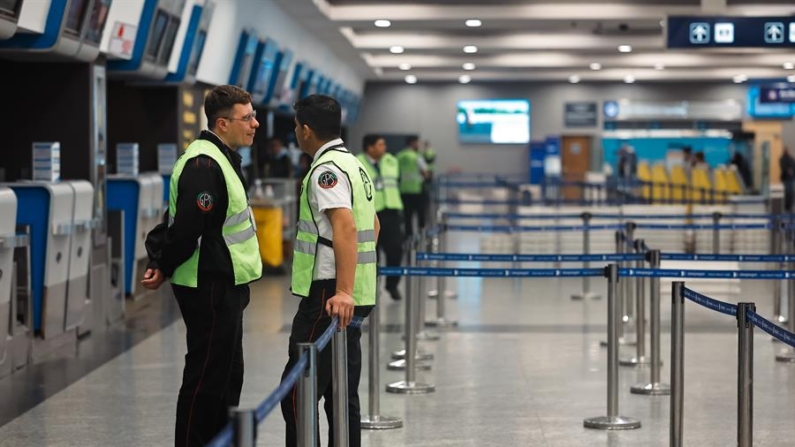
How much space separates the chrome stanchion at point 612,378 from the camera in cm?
725

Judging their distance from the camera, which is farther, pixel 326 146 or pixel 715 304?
pixel 715 304

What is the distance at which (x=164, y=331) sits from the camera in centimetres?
1112

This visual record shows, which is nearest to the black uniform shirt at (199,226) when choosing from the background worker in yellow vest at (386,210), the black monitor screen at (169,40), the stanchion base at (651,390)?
the stanchion base at (651,390)

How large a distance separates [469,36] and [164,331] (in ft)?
59.2

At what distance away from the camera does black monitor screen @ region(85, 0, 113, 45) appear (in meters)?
10.5

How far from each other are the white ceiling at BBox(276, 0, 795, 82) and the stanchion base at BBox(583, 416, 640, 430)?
10.7m

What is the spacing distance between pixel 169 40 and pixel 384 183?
268 centimetres

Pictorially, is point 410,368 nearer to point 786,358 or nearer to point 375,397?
point 375,397

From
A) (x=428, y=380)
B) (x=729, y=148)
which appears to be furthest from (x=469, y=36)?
(x=428, y=380)

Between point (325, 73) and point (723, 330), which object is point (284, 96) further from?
point (723, 330)

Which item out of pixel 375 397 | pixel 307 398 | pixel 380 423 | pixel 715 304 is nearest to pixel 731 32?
pixel 375 397

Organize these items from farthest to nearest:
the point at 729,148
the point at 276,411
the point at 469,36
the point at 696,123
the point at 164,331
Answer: the point at 696,123 → the point at 729,148 → the point at 469,36 → the point at 164,331 → the point at 276,411

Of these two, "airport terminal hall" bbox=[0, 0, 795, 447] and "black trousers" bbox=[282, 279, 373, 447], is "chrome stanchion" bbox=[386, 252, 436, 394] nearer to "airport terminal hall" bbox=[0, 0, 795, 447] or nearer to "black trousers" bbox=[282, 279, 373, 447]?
"airport terminal hall" bbox=[0, 0, 795, 447]

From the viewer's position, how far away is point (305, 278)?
530 centimetres
